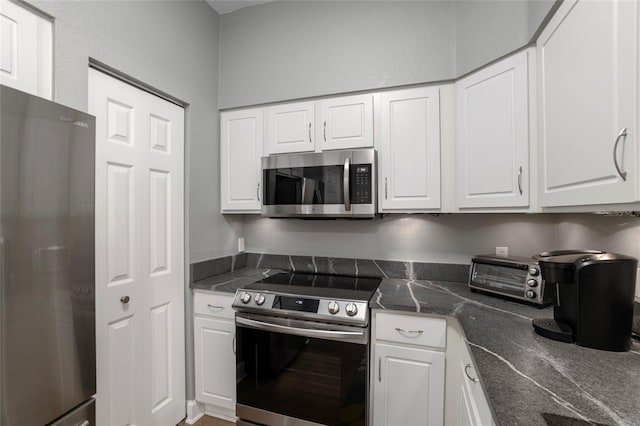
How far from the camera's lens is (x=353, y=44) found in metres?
1.96

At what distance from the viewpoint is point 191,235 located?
200cm

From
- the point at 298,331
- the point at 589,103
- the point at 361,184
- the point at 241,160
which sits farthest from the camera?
the point at 241,160

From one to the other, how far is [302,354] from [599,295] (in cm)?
134

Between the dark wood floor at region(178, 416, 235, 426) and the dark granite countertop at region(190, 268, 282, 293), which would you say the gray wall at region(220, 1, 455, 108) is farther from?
the dark wood floor at region(178, 416, 235, 426)

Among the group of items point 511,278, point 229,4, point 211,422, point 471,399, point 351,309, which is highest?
point 229,4

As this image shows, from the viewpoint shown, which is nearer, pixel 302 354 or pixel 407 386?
pixel 407 386

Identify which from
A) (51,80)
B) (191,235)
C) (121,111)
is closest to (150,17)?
(121,111)

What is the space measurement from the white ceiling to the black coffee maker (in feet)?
8.11

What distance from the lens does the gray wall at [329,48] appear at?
1811 millimetres

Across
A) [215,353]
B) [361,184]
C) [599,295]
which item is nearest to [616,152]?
[599,295]

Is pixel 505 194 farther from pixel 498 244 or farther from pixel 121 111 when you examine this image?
pixel 121 111

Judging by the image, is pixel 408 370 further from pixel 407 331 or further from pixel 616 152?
pixel 616 152

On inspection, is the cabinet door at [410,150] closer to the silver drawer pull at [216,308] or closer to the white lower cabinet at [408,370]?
the white lower cabinet at [408,370]

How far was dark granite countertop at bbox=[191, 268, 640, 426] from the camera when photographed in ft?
2.27
